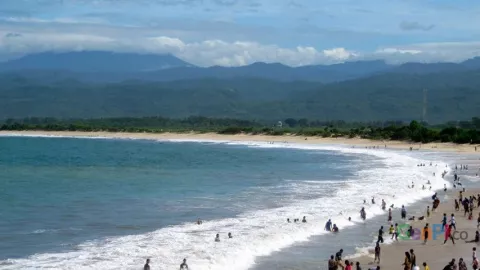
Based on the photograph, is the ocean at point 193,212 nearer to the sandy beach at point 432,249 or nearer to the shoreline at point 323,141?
the sandy beach at point 432,249

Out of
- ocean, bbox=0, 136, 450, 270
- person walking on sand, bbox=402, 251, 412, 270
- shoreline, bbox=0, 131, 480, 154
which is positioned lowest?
ocean, bbox=0, 136, 450, 270

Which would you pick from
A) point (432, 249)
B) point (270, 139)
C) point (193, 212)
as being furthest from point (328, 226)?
point (270, 139)

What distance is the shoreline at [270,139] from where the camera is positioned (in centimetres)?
9594

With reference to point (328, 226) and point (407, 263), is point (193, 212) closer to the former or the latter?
point (328, 226)

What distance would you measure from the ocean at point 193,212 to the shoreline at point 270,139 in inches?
1333

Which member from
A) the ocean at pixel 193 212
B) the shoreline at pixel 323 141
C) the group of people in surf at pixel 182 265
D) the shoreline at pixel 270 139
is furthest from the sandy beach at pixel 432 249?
the shoreline at pixel 270 139

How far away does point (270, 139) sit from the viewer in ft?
441

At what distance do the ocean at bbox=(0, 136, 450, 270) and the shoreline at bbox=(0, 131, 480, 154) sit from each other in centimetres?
3385

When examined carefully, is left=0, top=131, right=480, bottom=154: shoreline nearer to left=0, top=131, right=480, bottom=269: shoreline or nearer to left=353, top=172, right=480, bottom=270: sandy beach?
left=0, top=131, right=480, bottom=269: shoreline

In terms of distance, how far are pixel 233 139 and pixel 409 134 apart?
43532mm

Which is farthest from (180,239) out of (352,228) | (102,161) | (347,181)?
(102,161)

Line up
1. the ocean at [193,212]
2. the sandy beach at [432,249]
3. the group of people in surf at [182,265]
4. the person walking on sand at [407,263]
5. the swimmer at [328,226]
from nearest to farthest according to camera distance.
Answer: the person walking on sand at [407,263] → the group of people in surf at [182,265] → the sandy beach at [432,249] → the ocean at [193,212] → the swimmer at [328,226]

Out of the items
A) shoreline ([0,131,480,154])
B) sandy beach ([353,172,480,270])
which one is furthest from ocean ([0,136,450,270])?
shoreline ([0,131,480,154])

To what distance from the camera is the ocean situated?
23719 millimetres
